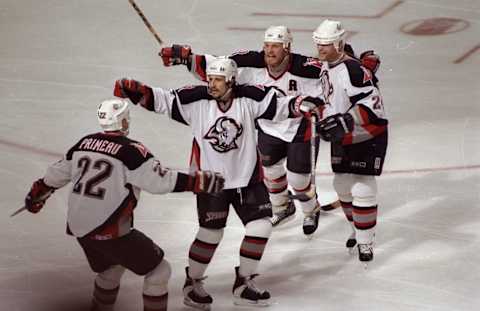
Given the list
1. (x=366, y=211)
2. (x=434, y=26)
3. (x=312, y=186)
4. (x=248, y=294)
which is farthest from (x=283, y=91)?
(x=434, y=26)

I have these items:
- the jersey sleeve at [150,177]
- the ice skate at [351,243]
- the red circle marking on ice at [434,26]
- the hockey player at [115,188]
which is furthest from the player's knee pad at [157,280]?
the red circle marking on ice at [434,26]

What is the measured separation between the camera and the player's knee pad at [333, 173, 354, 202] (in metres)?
5.21

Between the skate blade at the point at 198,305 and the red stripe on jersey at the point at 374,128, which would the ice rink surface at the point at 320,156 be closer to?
the skate blade at the point at 198,305

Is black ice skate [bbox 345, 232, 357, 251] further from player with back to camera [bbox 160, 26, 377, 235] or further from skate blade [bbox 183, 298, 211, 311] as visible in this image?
skate blade [bbox 183, 298, 211, 311]

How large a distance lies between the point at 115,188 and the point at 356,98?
1.28m

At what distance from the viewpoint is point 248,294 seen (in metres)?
4.75

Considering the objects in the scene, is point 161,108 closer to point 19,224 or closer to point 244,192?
point 244,192

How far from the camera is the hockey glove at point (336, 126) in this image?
4.86m

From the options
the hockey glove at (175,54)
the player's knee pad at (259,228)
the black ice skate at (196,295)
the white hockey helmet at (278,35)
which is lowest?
the black ice skate at (196,295)

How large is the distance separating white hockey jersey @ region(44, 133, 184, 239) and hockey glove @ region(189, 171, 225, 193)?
8 centimetres

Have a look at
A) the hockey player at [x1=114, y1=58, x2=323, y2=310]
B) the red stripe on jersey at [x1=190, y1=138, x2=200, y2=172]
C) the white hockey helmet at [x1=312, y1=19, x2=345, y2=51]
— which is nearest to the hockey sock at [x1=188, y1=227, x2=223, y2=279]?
the hockey player at [x1=114, y1=58, x2=323, y2=310]

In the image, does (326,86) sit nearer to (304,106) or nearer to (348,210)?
(304,106)

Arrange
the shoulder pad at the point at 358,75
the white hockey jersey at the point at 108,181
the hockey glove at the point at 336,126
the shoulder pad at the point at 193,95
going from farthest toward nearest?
1. the shoulder pad at the point at 358,75
2. the hockey glove at the point at 336,126
3. the shoulder pad at the point at 193,95
4. the white hockey jersey at the point at 108,181

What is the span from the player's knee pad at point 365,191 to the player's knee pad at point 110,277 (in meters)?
1.21
